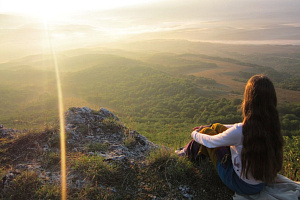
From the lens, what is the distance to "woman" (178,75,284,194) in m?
2.46

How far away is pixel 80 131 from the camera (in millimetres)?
4895

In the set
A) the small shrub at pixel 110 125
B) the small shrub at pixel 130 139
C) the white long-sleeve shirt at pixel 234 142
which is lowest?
the small shrub at pixel 130 139

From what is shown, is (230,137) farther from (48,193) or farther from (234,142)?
(48,193)

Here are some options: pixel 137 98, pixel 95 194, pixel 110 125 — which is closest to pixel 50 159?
pixel 95 194

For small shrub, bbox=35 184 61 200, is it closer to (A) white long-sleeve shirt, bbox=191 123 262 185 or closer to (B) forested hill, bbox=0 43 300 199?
(B) forested hill, bbox=0 43 300 199

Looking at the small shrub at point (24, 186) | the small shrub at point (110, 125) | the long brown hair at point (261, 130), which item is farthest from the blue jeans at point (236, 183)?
the small shrub at point (110, 125)

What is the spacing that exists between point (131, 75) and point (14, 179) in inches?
1530

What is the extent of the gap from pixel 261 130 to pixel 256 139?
122 mm

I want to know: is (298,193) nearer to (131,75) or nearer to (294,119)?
(294,119)

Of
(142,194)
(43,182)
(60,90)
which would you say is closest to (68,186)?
(43,182)

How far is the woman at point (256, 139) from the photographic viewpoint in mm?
2459

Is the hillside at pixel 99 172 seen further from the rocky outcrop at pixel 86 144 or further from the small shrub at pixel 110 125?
the small shrub at pixel 110 125

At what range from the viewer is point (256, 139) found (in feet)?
8.15

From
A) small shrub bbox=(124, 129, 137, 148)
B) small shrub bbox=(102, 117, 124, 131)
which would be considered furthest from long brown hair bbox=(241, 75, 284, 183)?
small shrub bbox=(102, 117, 124, 131)
